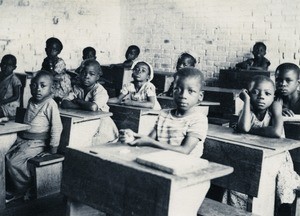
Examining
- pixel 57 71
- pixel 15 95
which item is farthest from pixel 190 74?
pixel 57 71

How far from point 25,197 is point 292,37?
15.2 feet

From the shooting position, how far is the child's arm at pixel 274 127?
8.57ft

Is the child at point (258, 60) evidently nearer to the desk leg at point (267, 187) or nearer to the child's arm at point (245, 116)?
the child's arm at point (245, 116)

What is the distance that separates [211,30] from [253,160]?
4.95 m

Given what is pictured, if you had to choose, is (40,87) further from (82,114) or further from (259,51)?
(259,51)

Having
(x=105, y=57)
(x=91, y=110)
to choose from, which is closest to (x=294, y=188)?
(x=91, y=110)

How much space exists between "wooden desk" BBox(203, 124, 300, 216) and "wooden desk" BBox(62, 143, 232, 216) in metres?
0.59

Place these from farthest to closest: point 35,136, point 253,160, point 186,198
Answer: point 35,136 < point 253,160 < point 186,198

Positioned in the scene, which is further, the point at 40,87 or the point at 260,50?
the point at 260,50

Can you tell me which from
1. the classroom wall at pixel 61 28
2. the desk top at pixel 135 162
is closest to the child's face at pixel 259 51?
the classroom wall at pixel 61 28

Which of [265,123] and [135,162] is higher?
[265,123]

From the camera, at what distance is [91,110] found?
3553 millimetres

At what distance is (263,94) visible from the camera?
2791mm

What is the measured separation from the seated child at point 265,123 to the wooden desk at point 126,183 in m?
0.89
